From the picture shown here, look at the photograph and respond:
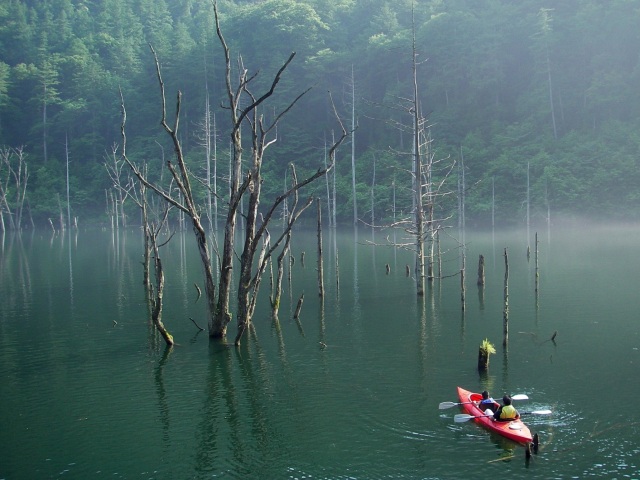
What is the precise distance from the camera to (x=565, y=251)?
145 feet

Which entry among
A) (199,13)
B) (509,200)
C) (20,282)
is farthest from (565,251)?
(199,13)

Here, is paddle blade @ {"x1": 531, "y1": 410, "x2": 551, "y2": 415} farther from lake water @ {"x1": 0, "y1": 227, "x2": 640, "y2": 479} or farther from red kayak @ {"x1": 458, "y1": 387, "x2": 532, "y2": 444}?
red kayak @ {"x1": 458, "y1": 387, "x2": 532, "y2": 444}

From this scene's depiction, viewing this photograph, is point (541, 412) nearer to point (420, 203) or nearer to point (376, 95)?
point (420, 203)

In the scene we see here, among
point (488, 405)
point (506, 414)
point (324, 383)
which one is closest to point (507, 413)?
point (506, 414)

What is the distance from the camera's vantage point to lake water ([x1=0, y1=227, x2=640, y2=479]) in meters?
12.1

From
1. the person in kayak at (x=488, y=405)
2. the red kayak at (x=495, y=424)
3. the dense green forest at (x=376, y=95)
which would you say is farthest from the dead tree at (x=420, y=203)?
the dense green forest at (x=376, y=95)

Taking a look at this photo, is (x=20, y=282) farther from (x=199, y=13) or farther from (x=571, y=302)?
(x=199, y=13)

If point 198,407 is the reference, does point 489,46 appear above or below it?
above

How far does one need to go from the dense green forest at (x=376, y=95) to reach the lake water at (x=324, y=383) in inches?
1358

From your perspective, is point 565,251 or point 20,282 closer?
point 20,282

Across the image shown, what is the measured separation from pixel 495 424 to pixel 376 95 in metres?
78.3

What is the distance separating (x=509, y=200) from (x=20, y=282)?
48761mm

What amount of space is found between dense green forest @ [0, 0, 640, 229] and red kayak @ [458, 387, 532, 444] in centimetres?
4438

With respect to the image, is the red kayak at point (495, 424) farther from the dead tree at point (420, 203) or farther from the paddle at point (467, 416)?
the dead tree at point (420, 203)
